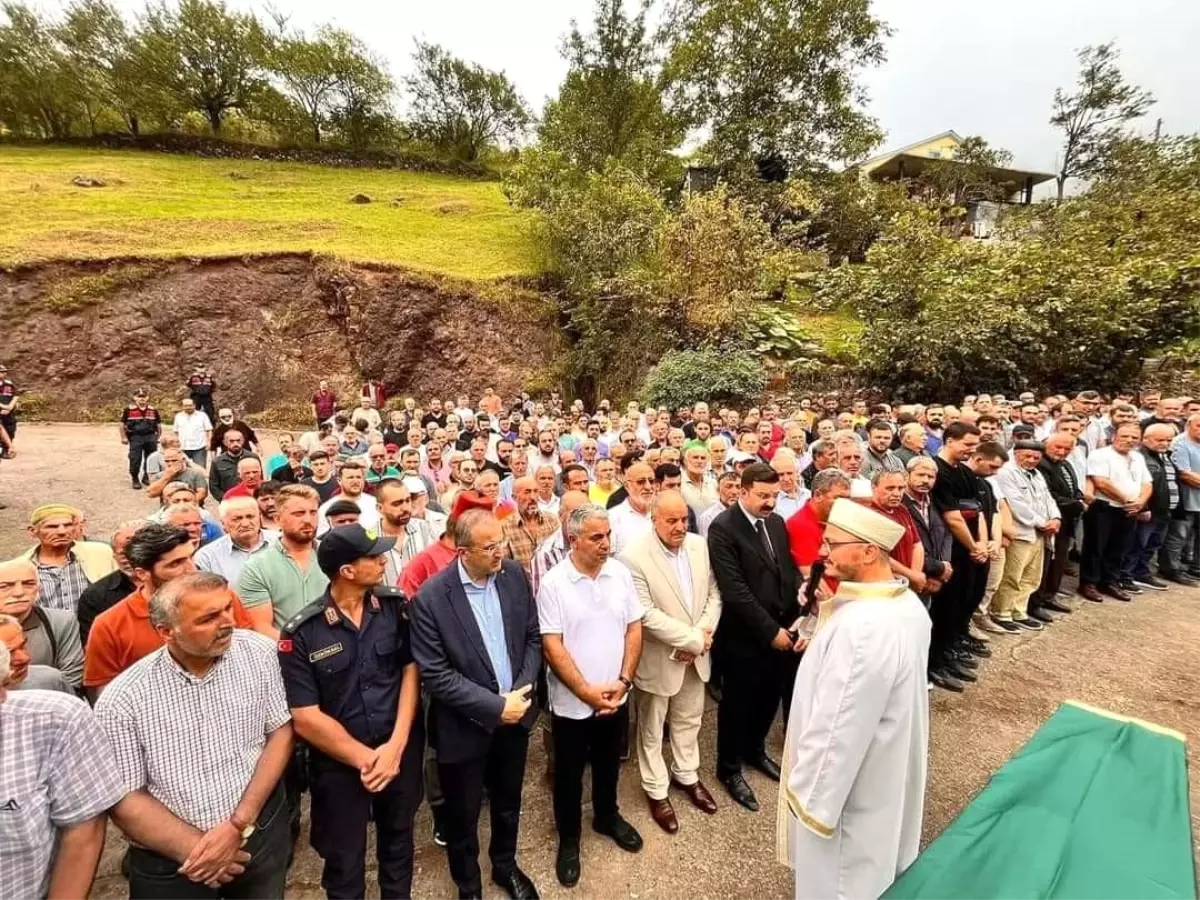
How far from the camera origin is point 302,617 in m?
2.50

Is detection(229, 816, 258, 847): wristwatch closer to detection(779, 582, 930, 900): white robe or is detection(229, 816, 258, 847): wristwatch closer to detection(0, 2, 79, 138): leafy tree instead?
detection(779, 582, 930, 900): white robe

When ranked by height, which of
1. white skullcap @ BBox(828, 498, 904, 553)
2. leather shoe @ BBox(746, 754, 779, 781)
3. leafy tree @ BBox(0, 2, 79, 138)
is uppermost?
leafy tree @ BBox(0, 2, 79, 138)

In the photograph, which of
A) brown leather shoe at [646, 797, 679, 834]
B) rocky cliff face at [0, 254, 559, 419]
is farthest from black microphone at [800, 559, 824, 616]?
rocky cliff face at [0, 254, 559, 419]

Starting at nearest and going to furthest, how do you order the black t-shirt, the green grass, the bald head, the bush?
the bald head → the black t-shirt → the bush → the green grass

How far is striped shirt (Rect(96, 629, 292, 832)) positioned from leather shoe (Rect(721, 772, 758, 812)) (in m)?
2.83

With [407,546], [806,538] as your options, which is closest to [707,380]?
[806,538]

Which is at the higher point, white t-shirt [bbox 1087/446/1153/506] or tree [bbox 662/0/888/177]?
tree [bbox 662/0/888/177]

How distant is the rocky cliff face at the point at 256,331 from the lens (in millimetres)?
16922

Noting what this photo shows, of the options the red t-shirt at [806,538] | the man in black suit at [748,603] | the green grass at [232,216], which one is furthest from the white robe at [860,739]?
the green grass at [232,216]

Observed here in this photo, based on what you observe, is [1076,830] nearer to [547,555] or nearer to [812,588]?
[812,588]

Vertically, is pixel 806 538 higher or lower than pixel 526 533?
higher

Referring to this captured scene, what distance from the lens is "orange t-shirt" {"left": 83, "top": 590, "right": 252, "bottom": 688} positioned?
2705 mm

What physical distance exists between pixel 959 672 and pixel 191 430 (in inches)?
477

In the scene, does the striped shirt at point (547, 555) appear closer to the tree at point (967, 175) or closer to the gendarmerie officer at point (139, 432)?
the gendarmerie officer at point (139, 432)
